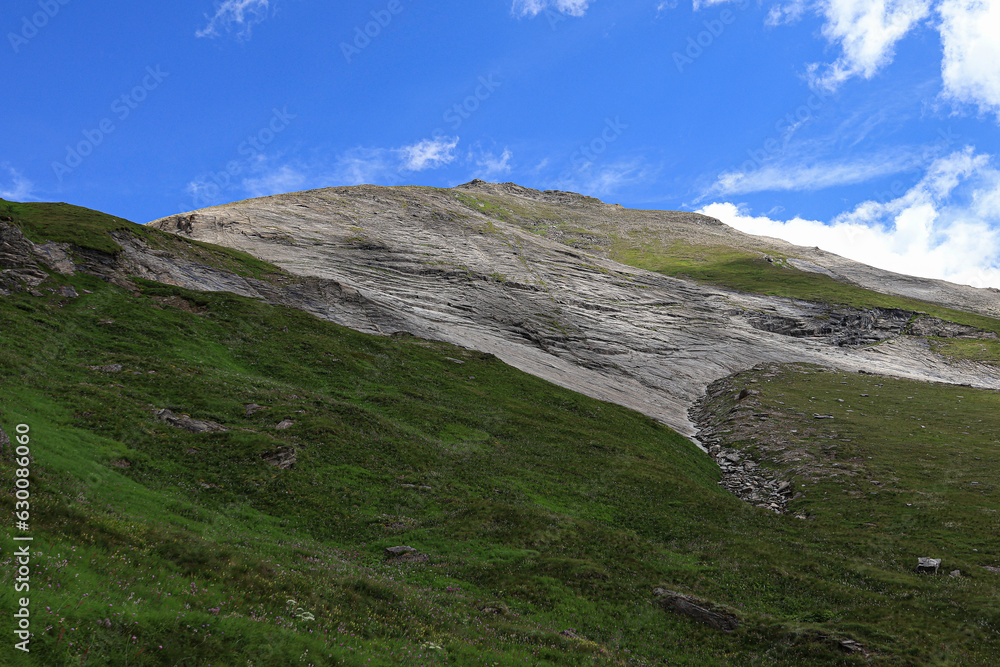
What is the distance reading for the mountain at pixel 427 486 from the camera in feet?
47.3

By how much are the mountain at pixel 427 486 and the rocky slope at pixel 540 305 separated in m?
1.24

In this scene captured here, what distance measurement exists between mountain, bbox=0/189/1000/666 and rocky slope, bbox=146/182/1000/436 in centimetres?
124

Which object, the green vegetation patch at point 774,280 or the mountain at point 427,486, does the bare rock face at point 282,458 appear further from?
the green vegetation patch at point 774,280

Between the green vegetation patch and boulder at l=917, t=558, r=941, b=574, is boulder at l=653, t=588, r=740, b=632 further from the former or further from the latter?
the green vegetation patch

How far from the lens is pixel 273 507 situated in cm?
2725

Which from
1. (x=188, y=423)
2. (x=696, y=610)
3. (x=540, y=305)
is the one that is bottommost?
(x=696, y=610)

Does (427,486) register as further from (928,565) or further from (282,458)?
(928,565)

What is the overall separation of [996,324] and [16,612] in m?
186

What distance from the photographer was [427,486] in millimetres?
34688

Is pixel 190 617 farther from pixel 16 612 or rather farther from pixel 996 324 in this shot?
pixel 996 324

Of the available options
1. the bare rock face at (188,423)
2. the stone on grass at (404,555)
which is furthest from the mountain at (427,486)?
the bare rock face at (188,423)

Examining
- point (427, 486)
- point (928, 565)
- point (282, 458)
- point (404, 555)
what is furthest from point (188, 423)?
point (928, 565)

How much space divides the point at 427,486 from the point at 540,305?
7780cm

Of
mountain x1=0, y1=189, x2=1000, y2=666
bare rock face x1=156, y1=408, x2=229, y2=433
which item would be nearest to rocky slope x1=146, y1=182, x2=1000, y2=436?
mountain x1=0, y1=189, x2=1000, y2=666
